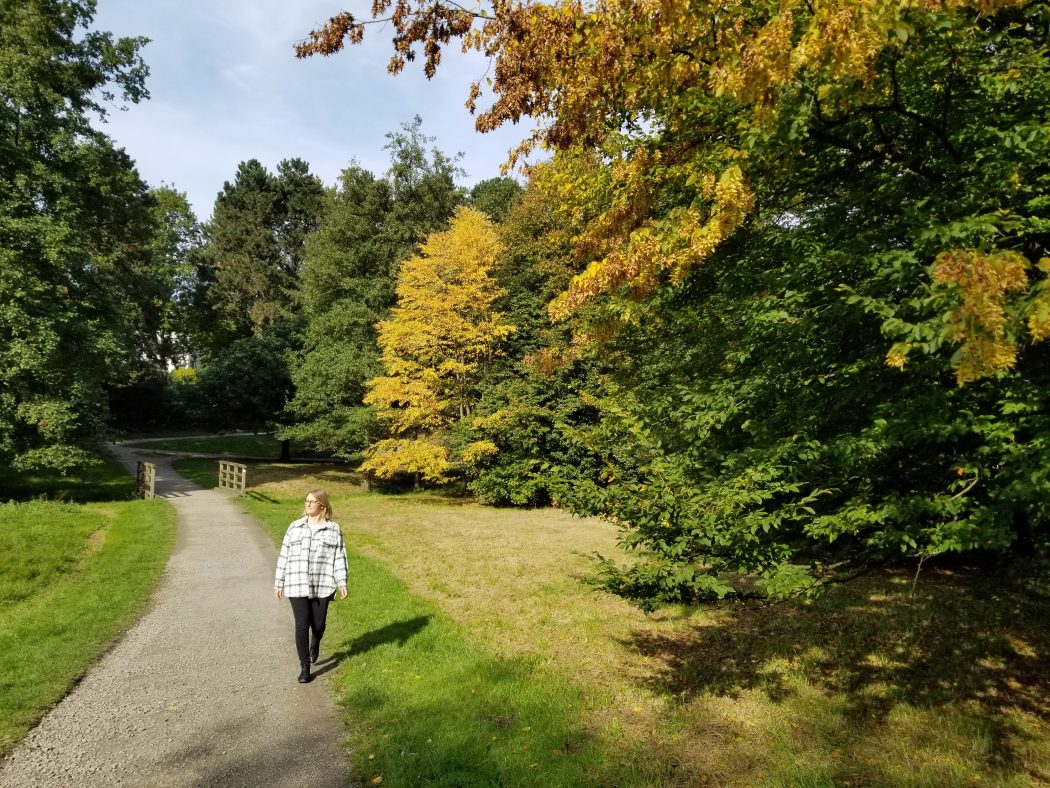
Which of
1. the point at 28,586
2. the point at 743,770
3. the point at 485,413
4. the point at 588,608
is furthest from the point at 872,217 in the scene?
the point at 485,413

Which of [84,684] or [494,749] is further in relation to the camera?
[84,684]

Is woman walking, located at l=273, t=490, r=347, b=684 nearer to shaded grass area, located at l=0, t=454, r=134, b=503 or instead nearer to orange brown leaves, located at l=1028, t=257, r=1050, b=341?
orange brown leaves, located at l=1028, t=257, r=1050, b=341

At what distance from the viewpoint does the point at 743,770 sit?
4738mm

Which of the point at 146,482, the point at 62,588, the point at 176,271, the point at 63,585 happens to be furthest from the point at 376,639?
→ the point at 176,271

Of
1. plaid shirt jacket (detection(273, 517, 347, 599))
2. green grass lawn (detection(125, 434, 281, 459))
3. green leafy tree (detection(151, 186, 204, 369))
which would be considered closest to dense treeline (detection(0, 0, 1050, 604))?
plaid shirt jacket (detection(273, 517, 347, 599))

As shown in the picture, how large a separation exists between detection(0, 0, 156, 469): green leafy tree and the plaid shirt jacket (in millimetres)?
14668

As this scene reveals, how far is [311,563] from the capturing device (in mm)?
5852

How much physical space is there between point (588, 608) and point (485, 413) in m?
12.2

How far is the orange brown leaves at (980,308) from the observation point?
2.25m

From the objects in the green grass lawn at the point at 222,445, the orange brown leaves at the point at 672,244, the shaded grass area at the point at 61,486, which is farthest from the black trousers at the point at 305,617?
the green grass lawn at the point at 222,445

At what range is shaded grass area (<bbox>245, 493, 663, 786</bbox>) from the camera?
4.46m

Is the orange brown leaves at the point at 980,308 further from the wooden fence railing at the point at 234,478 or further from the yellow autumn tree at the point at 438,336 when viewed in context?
the wooden fence railing at the point at 234,478

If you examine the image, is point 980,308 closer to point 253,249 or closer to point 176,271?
point 176,271

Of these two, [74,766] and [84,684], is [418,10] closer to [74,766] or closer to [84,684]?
[74,766]
